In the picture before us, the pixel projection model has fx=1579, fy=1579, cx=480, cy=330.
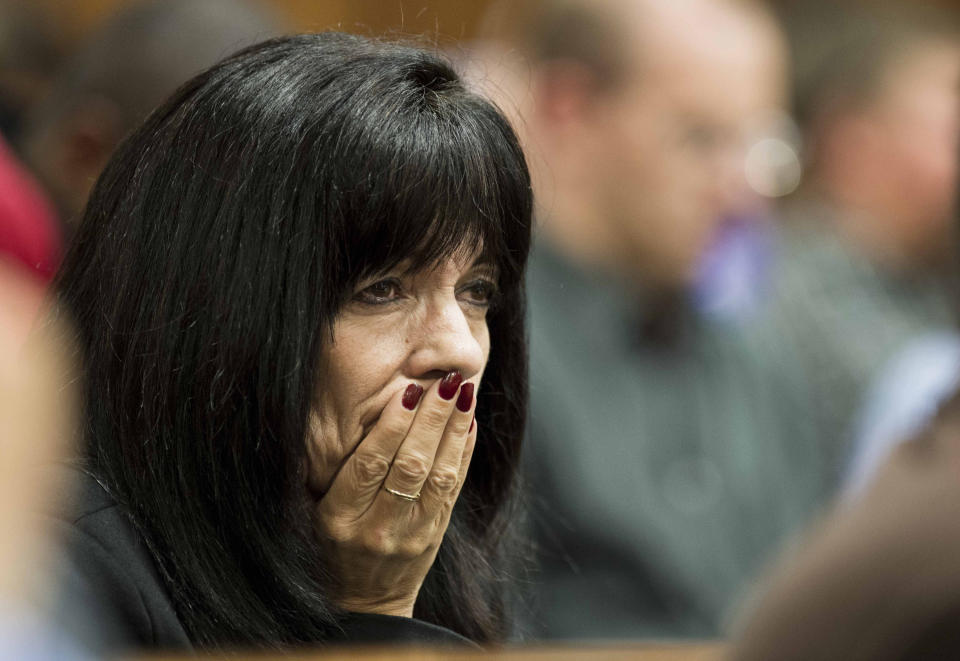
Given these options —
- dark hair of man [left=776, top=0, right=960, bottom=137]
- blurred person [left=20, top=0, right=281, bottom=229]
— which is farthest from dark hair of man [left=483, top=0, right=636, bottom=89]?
dark hair of man [left=776, top=0, right=960, bottom=137]

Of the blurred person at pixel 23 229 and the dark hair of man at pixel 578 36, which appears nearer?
the blurred person at pixel 23 229

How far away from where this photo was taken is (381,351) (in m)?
1.52

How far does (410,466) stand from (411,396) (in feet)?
0.23

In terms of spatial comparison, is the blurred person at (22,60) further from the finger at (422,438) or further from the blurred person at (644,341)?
the finger at (422,438)

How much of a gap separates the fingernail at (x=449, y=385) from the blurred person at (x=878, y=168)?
6.94 ft

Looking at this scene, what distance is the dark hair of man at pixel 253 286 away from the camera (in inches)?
57.9

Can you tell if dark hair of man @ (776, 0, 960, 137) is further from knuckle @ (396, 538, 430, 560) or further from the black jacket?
the black jacket

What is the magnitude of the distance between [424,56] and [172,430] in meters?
0.45

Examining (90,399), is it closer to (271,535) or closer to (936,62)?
(271,535)

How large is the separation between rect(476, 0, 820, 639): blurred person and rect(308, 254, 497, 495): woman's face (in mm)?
951

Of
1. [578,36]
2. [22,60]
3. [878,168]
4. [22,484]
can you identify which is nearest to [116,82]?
[22,60]

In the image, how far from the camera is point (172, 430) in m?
1.49

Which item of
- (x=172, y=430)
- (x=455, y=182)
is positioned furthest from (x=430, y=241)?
(x=172, y=430)

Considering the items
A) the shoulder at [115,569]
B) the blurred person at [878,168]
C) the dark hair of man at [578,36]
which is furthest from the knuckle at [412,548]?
the blurred person at [878,168]
